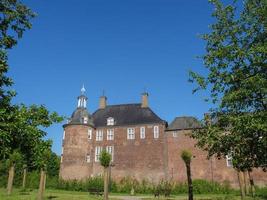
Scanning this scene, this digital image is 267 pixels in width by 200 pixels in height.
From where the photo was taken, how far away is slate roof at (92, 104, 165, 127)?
48.4m

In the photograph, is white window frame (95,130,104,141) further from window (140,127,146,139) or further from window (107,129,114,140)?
window (140,127,146,139)

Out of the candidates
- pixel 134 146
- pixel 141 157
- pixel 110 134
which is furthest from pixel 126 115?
pixel 141 157

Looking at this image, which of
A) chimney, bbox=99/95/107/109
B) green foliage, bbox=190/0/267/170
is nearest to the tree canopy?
green foliage, bbox=190/0/267/170

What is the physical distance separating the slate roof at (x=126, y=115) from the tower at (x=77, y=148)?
2.56 metres

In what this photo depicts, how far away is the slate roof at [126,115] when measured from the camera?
48.4 meters

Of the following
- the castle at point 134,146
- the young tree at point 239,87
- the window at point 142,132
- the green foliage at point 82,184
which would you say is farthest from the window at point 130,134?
the young tree at point 239,87

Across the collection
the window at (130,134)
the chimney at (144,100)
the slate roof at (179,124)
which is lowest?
the window at (130,134)

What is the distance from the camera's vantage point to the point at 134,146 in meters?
47.8

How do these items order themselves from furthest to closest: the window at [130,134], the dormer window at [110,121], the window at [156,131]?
1. the dormer window at [110,121]
2. the window at [130,134]
3. the window at [156,131]

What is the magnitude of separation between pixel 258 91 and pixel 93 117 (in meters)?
41.9

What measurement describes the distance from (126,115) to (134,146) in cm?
562

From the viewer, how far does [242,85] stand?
44.7 ft

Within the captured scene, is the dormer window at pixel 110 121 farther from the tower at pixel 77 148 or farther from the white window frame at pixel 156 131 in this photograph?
the white window frame at pixel 156 131

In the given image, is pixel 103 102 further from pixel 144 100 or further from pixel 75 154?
pixel 75 154
